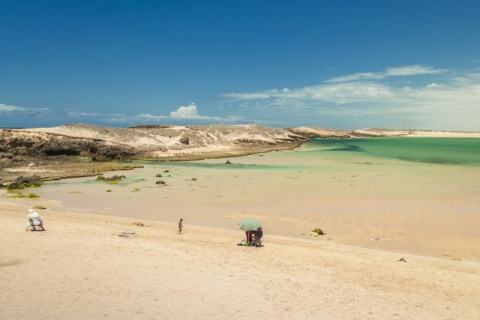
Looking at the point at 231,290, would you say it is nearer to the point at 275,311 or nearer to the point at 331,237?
the point at 275,311

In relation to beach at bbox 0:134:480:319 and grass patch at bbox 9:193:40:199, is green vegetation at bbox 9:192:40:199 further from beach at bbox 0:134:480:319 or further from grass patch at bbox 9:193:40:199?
beach at bbox 0:134:480:319

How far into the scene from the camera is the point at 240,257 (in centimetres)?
1480

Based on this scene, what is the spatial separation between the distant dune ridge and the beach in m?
17.7

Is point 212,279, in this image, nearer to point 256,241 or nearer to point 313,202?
point 256,241

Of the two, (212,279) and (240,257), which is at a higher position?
(212,279)

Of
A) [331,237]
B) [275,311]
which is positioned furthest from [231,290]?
[331,237]

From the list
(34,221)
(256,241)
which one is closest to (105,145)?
(34,221)

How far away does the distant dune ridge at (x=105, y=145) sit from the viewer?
4583 cm

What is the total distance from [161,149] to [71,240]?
174 feet

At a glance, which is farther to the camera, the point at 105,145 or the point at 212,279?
the point at 105,145

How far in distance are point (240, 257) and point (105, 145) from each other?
4937cm

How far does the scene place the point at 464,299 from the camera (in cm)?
1148

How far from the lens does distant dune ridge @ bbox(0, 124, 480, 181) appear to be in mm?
45825

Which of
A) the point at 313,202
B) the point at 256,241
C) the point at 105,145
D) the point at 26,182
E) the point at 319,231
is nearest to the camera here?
the point at 256,241
